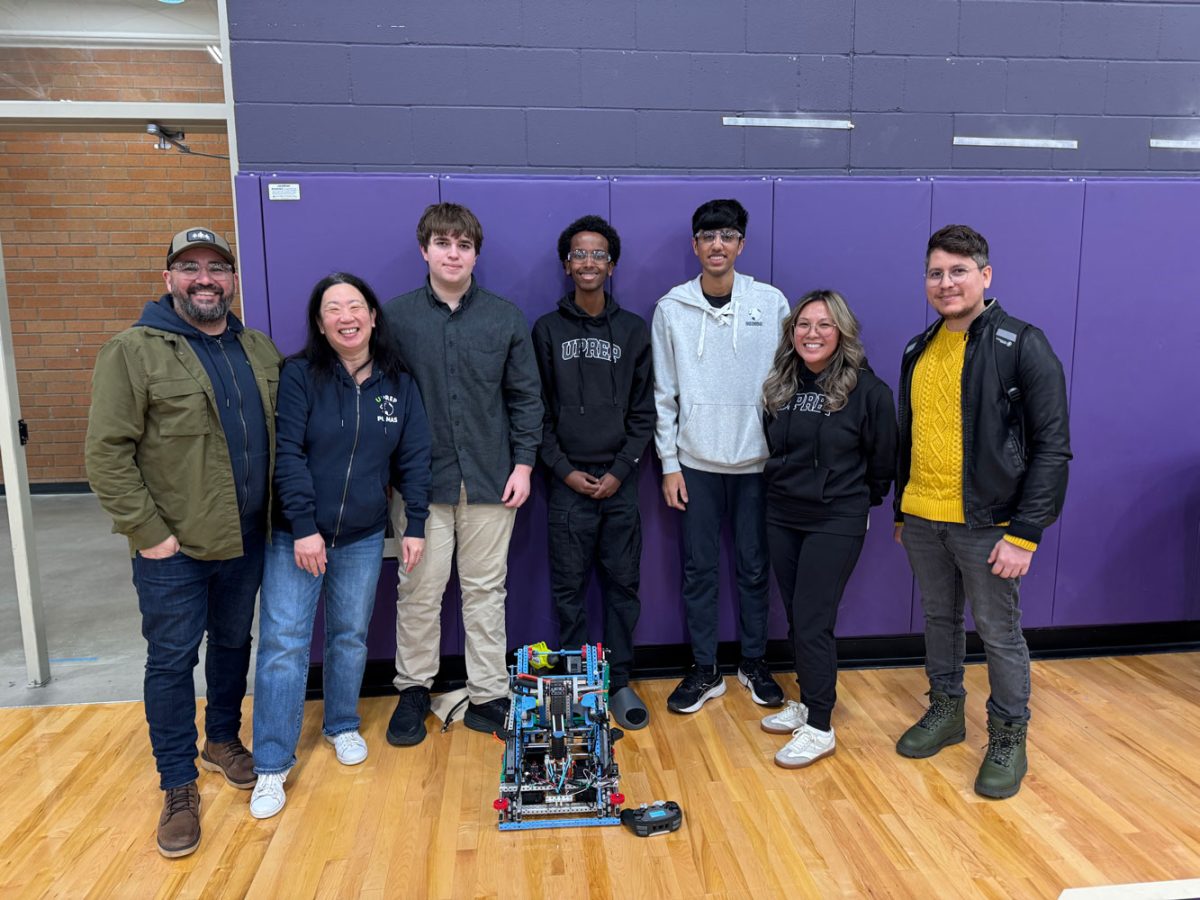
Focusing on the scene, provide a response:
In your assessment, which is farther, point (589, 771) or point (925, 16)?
point (925, 16)

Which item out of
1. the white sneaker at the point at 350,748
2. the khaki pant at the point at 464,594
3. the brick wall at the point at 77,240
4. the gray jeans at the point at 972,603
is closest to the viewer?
the gray jeans at the point at 972,603

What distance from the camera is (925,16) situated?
3.02 metres

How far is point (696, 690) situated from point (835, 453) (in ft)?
3.45

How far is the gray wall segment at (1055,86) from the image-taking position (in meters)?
3.11

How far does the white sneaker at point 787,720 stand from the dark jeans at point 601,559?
535 mm

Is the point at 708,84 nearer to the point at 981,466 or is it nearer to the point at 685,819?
the point at 981,466

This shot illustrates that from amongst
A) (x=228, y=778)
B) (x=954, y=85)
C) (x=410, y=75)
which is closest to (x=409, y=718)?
(x=228, y=778)

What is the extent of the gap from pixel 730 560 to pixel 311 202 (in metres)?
2.02

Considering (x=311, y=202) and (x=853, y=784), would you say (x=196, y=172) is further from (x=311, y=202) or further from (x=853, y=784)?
(x=853, y=784)

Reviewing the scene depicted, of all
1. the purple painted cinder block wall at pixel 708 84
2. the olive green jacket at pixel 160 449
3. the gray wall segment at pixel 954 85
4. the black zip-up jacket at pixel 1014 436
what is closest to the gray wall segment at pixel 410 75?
the purple painted cinder block wall at pixel 708 84

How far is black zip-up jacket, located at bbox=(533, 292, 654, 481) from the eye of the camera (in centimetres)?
259

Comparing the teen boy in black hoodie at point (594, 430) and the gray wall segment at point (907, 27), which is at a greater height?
the gray wall segment at point (907, 27)

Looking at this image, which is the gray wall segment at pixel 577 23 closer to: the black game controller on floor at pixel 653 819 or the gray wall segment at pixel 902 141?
the gray wall segment at pixel 902 141

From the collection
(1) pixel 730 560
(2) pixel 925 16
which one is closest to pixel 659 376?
(1) pixel 730 560
